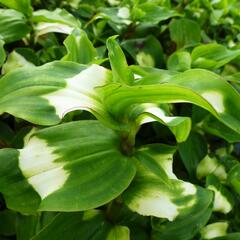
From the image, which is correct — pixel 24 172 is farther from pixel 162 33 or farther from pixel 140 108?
pixel 162 33

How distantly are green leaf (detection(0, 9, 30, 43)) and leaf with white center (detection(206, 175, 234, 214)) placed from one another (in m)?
0.45

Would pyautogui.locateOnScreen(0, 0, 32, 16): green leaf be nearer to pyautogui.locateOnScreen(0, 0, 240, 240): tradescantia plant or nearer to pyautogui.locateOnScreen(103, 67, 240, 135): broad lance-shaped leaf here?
pyautogui.locateOnScreen(0, 0, 240, 240): tradescantia plant

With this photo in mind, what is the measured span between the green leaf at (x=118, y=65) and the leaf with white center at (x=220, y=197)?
288 mm

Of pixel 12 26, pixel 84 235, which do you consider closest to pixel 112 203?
pixel 84 235

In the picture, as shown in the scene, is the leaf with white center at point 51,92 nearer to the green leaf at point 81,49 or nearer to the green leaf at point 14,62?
the green leaf at point 81,49

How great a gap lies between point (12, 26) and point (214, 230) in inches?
21.1

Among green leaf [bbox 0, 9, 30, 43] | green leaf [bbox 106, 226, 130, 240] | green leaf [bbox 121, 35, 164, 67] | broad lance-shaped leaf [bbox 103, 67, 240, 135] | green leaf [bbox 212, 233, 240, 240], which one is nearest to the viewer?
broad lance-shaped leaf [bbox 103, 67, 240, 135]

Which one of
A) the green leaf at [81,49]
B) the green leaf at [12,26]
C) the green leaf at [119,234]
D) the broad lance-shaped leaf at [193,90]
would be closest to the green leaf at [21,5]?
the green leaf at [12,26]

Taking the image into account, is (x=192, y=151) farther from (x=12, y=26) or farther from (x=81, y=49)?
(x=12, y=26)

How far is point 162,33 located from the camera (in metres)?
1.13

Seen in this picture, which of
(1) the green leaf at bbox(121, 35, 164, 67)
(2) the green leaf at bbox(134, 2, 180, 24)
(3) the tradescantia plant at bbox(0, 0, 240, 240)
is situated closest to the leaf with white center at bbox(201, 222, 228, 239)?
(3) the tradescantia plant at bbox(0, 0, 240, 240)

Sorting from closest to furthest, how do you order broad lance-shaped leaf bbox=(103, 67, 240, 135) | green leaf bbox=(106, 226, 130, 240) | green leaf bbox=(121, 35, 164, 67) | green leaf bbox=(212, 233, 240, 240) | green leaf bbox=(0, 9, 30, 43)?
1. broad lance-shaped leaf bbox=(103, 67, 240, 135)
2. green leaf bbox=(106, 226, 130, 240)
3. green leaf bbox=(212, 233, 240, 240)
4. green leaf bbox=(0, 9, 30, 43)
5. green leaf bbox=(121, 35, 164, 67)

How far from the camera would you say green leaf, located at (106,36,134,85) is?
58cm

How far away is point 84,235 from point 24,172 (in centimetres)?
14
